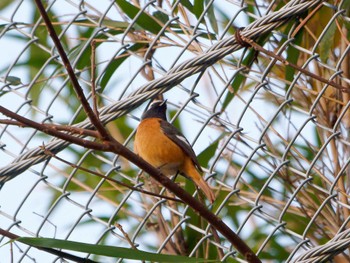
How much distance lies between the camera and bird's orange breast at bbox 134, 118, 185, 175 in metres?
3.36

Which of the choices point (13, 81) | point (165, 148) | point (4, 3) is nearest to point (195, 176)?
point (165, 148)

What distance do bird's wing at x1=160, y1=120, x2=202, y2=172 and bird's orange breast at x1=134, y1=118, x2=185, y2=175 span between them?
2 cm

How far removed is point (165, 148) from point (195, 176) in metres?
0.28

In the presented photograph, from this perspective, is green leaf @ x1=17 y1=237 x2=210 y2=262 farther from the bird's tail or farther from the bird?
the bird

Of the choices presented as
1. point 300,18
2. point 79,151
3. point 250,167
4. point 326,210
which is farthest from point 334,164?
point 79,151

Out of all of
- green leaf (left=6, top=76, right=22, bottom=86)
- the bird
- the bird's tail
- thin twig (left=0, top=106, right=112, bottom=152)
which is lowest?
thin twig (left=0, top=106, right=112, bottom=152)

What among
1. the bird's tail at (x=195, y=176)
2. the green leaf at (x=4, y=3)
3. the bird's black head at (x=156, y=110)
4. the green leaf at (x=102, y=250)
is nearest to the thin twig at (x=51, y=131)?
the green leaf at (x=102, y=250)

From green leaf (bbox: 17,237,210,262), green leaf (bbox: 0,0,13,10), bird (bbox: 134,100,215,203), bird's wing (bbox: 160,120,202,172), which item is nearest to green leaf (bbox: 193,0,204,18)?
bird (bbox: 134,100,215,203)

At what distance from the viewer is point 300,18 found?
278cm

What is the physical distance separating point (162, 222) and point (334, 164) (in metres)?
0.85

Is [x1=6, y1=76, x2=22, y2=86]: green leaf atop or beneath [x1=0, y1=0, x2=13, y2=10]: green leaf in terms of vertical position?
beneath

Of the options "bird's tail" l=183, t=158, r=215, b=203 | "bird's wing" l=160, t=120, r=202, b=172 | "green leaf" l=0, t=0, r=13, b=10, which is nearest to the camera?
"bird's tail" l=183, t=158, r=215, b=203

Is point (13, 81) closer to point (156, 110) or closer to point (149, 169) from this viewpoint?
point (156, 110)

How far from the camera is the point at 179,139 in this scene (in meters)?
3.43
